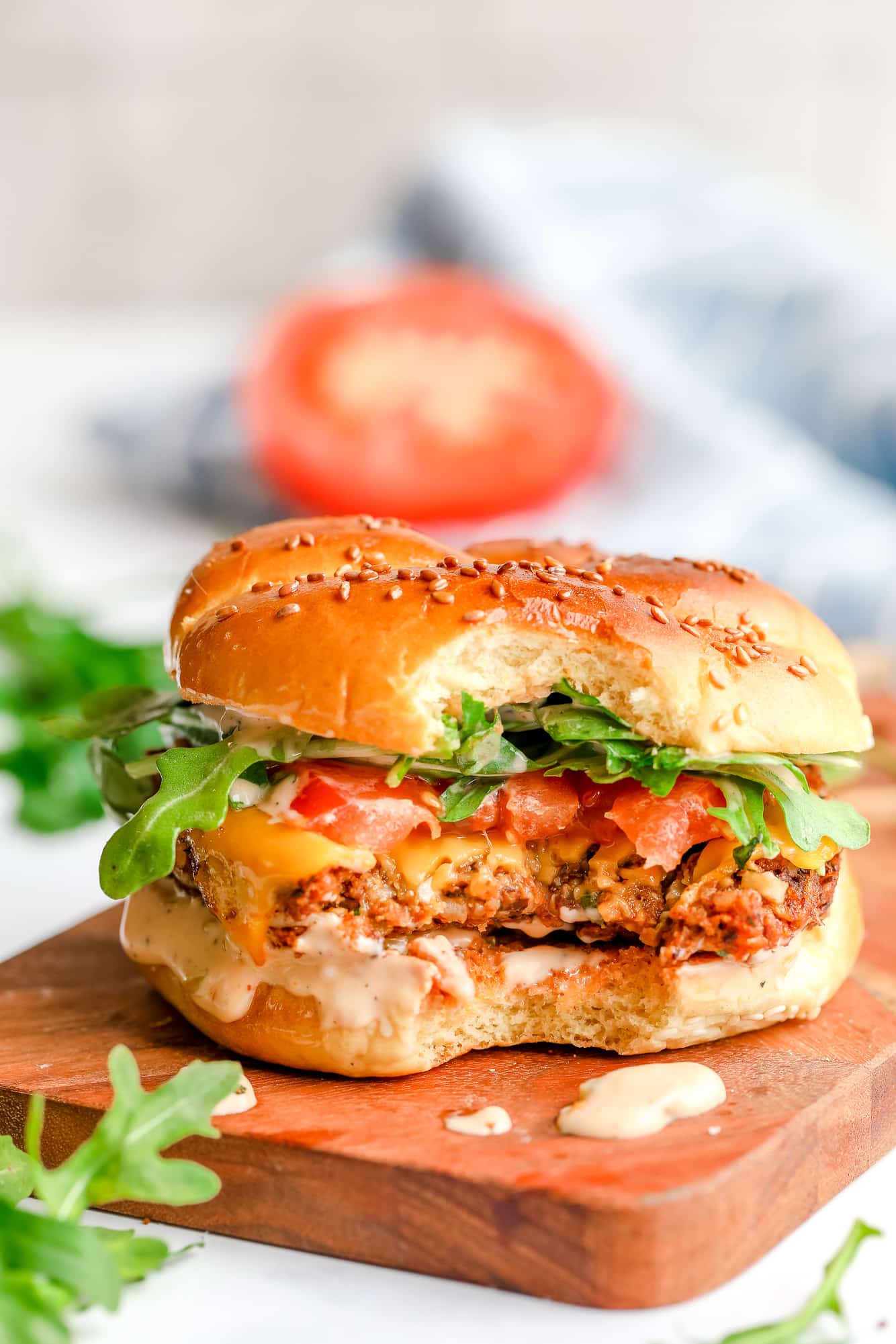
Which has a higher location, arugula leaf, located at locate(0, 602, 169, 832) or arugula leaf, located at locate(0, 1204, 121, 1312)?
arugula leaf, located at locate(0, 1204, 121, 1312)

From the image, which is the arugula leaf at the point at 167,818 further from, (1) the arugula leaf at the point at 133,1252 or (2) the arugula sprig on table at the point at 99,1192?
(1) the arugula leaf at the point at 133,1252

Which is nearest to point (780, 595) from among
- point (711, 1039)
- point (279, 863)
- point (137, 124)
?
point (711, 1039)

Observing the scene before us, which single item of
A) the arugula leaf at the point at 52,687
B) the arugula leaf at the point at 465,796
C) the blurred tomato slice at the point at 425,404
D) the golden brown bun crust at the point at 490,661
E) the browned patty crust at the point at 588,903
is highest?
the golden brown bun crust at the point at 490,661

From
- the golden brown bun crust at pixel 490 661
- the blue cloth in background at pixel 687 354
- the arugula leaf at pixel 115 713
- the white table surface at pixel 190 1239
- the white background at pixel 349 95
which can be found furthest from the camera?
the white background at pixel 349 95

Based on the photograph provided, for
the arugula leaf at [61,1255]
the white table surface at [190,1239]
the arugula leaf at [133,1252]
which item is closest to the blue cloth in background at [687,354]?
the white table surface at [190,1239]

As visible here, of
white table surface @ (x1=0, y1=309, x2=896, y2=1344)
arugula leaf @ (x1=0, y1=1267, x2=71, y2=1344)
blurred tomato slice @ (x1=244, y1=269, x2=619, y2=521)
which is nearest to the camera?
arugula leaf @ (x1=0, y1=1267, x2=71, y2=1344)

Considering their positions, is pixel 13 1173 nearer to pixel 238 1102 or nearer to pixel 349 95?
pixel 238 1102

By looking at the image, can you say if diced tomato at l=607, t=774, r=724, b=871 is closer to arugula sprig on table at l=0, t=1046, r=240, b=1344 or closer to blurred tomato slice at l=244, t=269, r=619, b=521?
arugula sprig on table at l=0, t=1046, r=240, b=1344

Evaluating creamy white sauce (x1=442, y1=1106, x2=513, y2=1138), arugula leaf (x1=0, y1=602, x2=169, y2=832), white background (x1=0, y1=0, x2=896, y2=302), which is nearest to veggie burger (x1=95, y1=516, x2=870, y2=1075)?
creamy white sauce (x1=442, y1=1106, x2=513, y2=1138)
